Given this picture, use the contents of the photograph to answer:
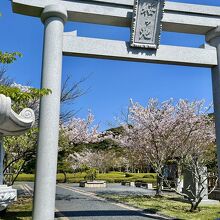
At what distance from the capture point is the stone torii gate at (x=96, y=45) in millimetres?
6117

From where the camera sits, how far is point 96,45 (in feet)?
23.3

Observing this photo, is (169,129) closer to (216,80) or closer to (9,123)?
(216,80)

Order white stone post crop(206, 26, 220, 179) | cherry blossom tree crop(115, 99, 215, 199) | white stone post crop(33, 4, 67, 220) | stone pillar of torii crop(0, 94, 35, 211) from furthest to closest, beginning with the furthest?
1. cherry blossom tree crop(115, 99, 215, 199)
2. white stone post crop(206, 26, 220, 179)
3. white stone post crop(33, 4, 67, 220)
4. stone pillar of torii crop(0, 94, 35, 211)

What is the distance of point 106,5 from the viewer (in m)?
7.26

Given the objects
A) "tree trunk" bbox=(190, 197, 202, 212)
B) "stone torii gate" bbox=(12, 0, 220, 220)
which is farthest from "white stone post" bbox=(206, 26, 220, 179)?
"tree trunk" bbox=(190, 197, 202, 212)

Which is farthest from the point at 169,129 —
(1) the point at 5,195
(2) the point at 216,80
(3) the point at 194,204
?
(1) the point at 5,195

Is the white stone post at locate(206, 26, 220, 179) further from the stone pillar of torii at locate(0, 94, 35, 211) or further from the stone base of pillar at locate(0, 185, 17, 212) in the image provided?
the stone base of pillar at locate(0, 185, 17, 212)

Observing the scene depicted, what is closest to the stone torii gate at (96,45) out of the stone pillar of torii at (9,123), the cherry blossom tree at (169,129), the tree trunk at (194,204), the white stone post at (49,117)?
the white stone post at (49,117)

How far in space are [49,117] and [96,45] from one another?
2091mm

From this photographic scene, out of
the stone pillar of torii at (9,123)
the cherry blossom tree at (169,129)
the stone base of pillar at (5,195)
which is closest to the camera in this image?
the stone pillar of torii at (9,123)

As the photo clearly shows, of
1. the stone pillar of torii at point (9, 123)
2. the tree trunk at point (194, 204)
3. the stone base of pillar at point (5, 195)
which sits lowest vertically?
the tree trunk at point (194, 204)

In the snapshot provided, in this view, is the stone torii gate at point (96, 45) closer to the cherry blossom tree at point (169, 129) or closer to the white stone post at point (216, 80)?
the white stone post at point (216, 80)

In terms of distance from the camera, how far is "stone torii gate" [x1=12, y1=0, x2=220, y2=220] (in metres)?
6.12

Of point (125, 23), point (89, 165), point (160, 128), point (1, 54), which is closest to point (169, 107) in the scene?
point (160, 128)
